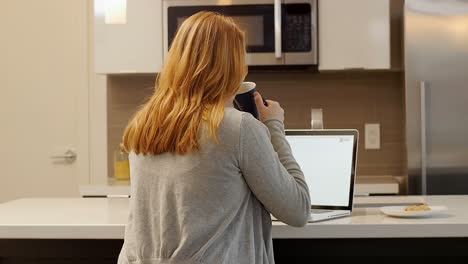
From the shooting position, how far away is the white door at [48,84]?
449 centimetres

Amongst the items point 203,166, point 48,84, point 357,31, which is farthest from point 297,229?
point 48,84

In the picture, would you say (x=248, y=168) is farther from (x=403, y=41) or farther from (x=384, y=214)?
(x=403, y=41)

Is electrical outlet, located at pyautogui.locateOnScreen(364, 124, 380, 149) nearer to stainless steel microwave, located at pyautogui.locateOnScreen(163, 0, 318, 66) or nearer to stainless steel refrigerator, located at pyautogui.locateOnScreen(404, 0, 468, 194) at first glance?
stainless steel refrigerator, located at pyautogui.locateOnScreen(404, 0, 468, 194)

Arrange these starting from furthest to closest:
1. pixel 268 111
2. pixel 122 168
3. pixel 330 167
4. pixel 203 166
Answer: pixel 122 168
pixel 330 167
pixel 268 111
pixel 203 166

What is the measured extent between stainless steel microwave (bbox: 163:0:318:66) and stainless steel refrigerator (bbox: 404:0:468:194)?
1.67 ft

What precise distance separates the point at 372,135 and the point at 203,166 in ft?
9.54

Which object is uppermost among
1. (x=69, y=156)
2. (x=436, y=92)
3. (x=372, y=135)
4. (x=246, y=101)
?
(x=436, y=92)

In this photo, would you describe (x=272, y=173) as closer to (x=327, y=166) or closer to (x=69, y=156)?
(x=327, y=166)

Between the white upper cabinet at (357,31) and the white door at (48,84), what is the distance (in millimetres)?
1479

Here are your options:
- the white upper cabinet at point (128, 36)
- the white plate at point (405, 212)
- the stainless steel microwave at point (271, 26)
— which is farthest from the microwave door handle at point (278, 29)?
the white plate at point (405, 212)

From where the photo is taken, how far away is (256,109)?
1854 millimetres

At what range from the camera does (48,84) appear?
4512 millimetres

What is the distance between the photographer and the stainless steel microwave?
3.97m

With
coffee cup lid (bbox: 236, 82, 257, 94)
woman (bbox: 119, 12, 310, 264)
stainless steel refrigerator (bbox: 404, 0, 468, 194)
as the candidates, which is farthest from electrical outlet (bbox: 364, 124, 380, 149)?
woman (bbox: 119, 12, 310, 264)
